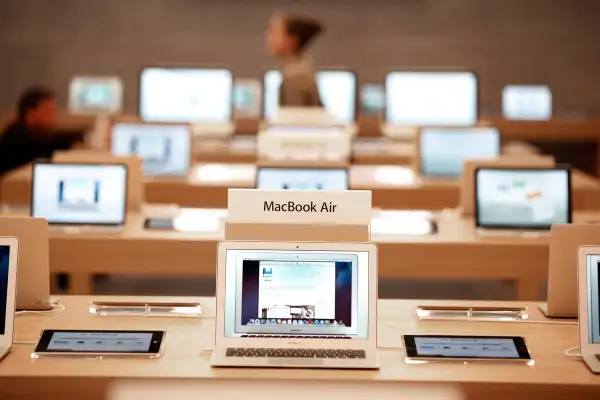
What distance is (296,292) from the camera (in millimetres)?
2773

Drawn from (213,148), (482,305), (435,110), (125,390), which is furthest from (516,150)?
(125,390)

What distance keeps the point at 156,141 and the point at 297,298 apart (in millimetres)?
3523

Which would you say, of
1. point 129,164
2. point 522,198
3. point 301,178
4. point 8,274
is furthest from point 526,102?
point 8,274

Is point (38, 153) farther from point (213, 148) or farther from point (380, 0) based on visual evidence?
point (380, 0)

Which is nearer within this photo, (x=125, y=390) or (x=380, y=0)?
(x=125, y=390)

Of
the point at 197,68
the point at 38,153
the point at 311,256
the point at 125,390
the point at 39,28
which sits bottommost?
the point at 125,390

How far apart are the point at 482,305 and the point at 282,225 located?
80cm

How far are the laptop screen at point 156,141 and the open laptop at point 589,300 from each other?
3.63 meters

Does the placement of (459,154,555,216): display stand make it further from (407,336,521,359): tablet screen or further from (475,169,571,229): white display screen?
(407,336,521,359): tablet screen

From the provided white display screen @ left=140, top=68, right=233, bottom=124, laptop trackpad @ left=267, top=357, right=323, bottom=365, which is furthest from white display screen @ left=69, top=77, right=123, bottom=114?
laptop trackpad @ left=267, top=357, right=323, bottom=365

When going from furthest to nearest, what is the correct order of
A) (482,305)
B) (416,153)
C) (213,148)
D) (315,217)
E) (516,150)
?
(213,148) < (516,150) < (416,153) < (482,305) < (315,217)

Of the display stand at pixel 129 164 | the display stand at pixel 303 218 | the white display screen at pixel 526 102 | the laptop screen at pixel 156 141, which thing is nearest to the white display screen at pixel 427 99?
the white display screen at pixel 526 102

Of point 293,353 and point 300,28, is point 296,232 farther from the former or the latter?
point 300,28

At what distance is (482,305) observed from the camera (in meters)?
3.31
